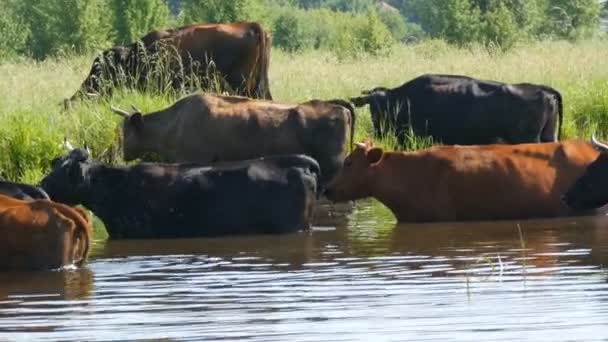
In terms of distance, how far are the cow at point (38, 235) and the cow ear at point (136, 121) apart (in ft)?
17.0

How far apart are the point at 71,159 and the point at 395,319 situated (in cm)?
601

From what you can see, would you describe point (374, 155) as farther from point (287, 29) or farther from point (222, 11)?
point (287, 29)

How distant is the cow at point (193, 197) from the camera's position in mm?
14945

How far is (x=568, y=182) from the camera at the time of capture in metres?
15.8

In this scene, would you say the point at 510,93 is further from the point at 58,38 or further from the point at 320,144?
the point at 58,38

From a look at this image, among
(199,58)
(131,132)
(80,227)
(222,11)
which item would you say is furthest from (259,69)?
(222,11)

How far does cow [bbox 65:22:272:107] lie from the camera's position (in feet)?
72.1

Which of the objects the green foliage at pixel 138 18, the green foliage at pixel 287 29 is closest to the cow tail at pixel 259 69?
the green foliage at pixel 138 18

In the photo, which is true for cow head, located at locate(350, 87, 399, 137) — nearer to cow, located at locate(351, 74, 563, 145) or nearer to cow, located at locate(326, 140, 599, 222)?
cow, located at locate(351, 74, 563, 145)

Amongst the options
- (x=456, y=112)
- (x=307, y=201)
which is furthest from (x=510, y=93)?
(x=307, y=201)

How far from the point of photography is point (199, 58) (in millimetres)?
22578

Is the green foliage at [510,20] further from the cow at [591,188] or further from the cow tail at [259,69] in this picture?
the cow at [591,188]

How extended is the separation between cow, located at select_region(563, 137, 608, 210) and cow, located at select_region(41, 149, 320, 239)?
95.5 inches

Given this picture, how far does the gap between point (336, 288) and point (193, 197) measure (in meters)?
3.95
